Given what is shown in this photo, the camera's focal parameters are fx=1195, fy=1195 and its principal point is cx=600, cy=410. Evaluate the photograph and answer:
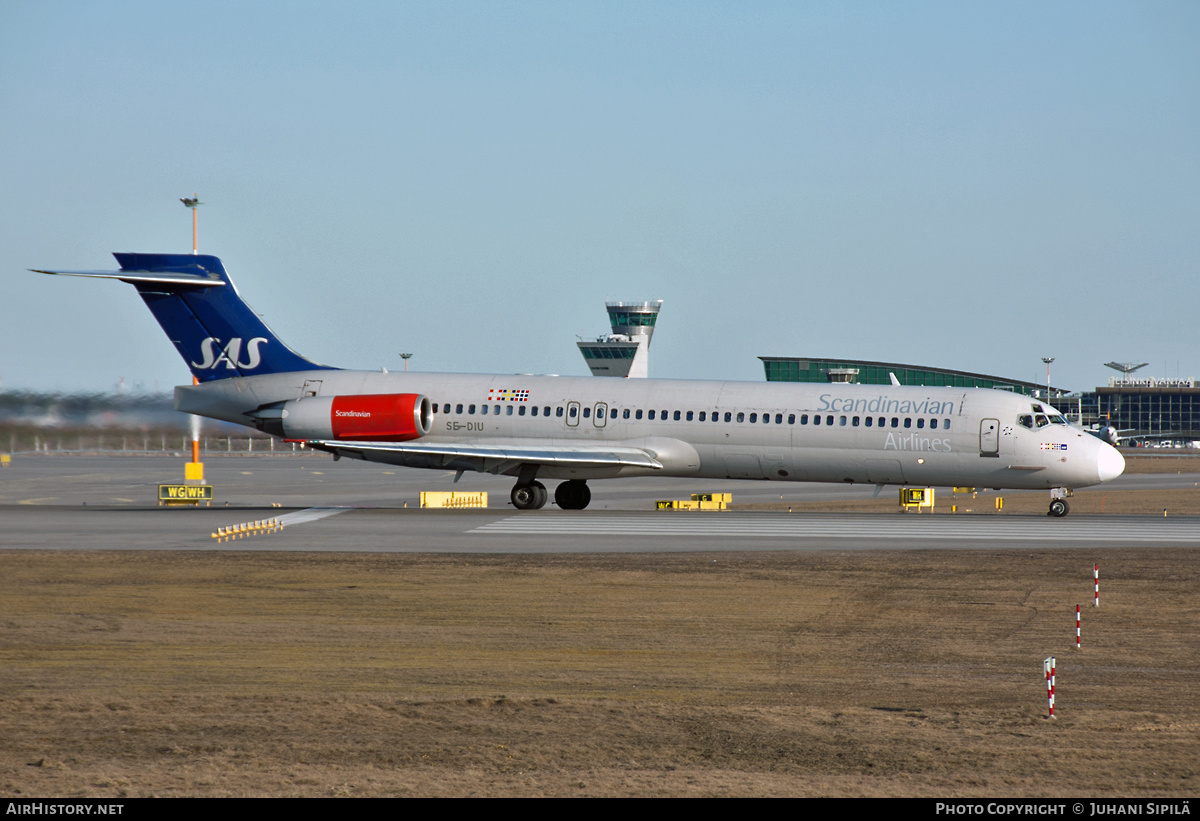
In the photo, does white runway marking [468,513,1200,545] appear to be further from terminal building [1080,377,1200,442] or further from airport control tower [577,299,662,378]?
terminal building [1080,377,1200,442]

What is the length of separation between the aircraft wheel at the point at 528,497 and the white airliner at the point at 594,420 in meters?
0.04

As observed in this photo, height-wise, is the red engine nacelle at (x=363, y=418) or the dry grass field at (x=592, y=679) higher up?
the red engine nacelle at (x=363, y=418)

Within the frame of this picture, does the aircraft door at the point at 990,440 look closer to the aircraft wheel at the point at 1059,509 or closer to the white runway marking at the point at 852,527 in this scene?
the white runway marking at the point at 852,527

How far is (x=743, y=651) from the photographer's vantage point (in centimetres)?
1486

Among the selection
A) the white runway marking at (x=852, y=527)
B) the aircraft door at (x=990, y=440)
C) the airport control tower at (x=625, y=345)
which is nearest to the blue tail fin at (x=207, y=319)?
the white runway marking at (x=852, y=527)

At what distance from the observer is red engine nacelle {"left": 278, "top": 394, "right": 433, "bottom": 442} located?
3522cm

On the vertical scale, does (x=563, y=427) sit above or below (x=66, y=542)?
above

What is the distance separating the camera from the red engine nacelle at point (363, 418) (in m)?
35.2

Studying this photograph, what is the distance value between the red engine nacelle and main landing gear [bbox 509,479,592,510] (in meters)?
3.47

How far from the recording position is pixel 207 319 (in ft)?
120

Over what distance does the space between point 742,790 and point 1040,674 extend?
591 centimetres

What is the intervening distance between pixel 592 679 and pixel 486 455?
20.8 m
